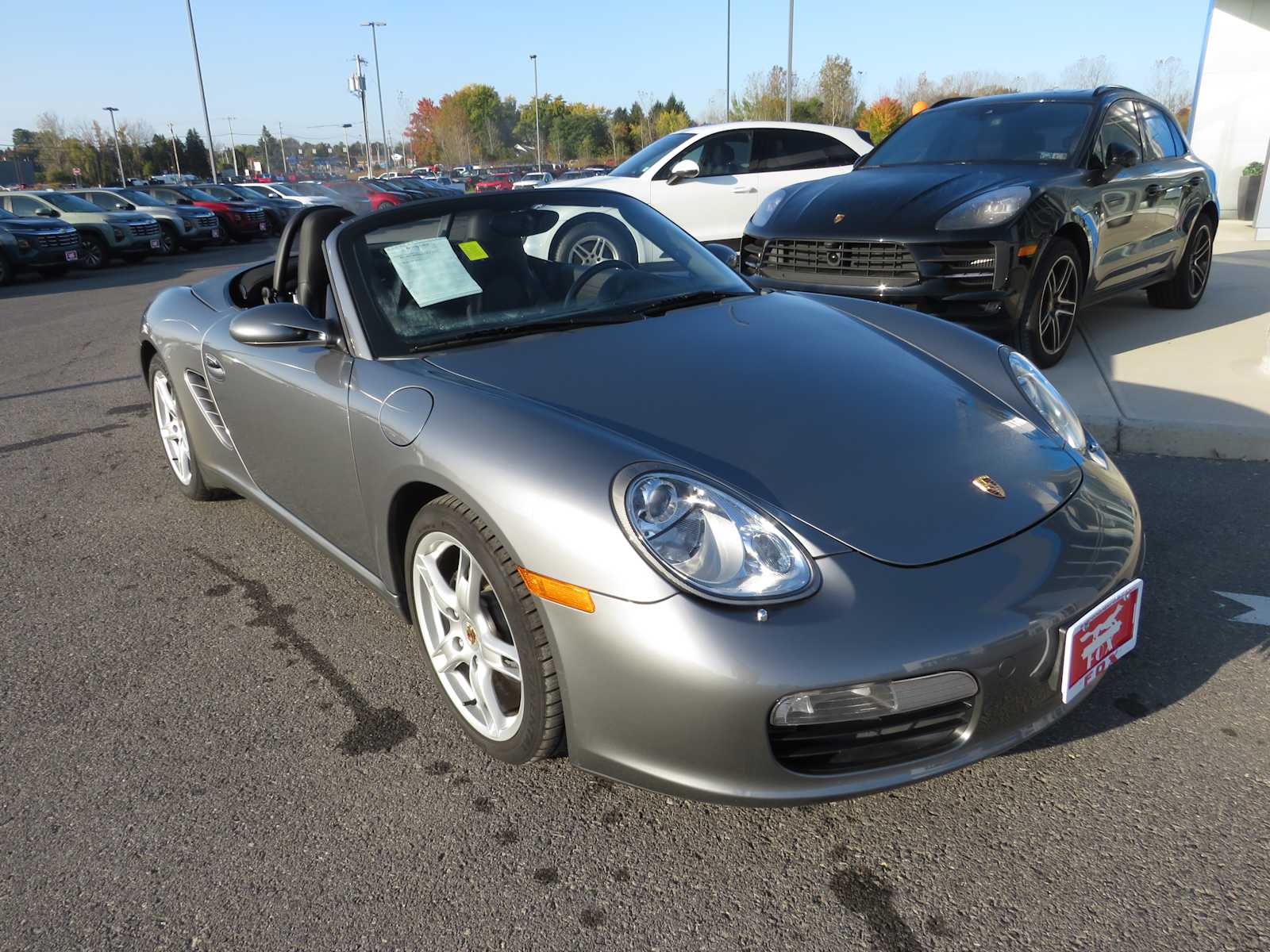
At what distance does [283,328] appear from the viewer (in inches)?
108

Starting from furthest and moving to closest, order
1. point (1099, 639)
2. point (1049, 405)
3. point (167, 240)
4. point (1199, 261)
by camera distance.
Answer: point (167, 240)
point (1199, 261)
point (1049, 405)
point (1099, 639)

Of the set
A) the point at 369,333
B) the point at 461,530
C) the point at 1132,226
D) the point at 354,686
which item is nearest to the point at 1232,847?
the point at 461,530

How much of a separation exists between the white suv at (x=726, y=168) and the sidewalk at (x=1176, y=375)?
373 cm

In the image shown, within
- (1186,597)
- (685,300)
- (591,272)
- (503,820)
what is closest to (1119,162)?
(1186,597)

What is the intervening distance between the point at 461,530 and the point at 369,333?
807mm

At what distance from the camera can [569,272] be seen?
9.91 feet

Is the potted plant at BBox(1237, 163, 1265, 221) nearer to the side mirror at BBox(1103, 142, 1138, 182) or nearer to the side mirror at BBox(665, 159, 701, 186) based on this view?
the side mirror at BBox(665, 159, 701, 186)

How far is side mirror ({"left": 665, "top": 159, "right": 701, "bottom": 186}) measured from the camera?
912 centimetres

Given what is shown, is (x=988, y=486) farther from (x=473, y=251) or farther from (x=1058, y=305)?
(x=1058, y=305)

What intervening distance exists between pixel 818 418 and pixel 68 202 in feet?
64.5

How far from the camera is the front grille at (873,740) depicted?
1838 millimetres

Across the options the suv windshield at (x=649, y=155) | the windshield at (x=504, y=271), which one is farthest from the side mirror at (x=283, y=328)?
the suv windshield at (x=649, y=155)

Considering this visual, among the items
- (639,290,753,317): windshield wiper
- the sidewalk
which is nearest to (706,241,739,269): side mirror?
(639,290,753,317): windshield wiper

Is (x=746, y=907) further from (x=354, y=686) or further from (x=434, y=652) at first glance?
(x=354, y=686)
